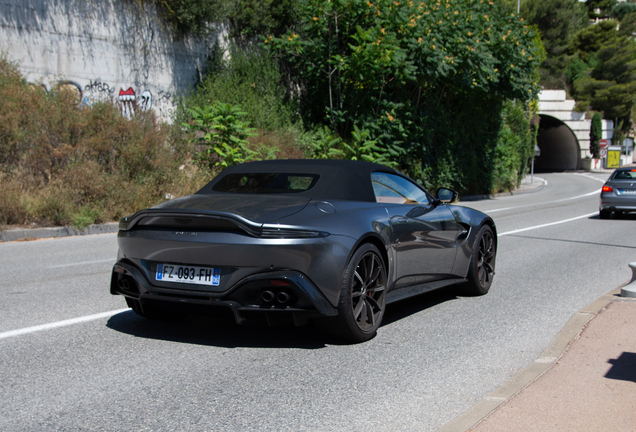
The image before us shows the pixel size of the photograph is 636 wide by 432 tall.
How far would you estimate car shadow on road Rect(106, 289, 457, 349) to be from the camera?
15.8 ft

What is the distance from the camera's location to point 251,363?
14.2 feet

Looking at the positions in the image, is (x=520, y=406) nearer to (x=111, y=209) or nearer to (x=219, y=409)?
(x=219, y=409)

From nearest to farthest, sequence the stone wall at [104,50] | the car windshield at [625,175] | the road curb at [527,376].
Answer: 1. the road curb at [527,376]
2. the stone wall at [104,50]
3. the car windshield at [625,175]

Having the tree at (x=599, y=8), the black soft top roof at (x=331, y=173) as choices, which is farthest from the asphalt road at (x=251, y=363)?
the tree at (x=599, y=8)

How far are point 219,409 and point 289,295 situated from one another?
1.05m

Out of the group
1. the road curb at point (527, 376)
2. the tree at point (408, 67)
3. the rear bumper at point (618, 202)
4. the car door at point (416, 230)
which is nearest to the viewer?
the road curb at point (527, 376)

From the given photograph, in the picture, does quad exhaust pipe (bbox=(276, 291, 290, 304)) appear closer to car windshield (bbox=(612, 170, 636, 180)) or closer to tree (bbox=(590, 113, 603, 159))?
car windshield (bbox=(612, 170, 636, 180))

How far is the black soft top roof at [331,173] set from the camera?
5.13m

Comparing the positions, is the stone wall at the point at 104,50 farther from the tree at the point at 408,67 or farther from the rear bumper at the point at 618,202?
the rear bumper at the point at 618,202

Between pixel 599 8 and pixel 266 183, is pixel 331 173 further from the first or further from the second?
pixel 599 8

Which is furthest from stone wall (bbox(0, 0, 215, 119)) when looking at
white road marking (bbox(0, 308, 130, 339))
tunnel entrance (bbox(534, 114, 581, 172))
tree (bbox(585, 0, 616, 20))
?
tree (bbox(585, 0, 616, 20))

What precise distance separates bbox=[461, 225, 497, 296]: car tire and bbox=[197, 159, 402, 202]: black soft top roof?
1.64 metres

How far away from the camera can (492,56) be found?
82.8ft

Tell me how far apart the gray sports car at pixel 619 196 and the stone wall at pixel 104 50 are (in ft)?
45.3
